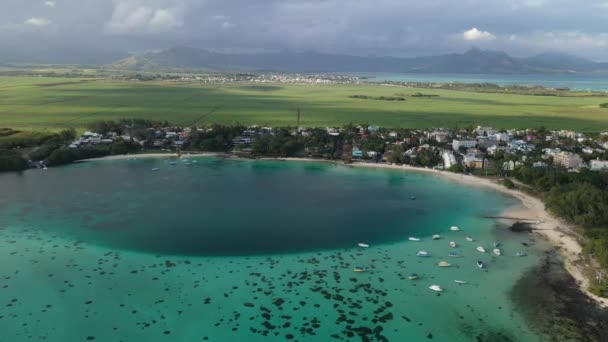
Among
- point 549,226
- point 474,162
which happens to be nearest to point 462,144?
point 474,162

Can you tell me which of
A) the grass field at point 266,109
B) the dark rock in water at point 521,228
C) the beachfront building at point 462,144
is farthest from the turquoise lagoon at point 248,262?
the grass field at point 266,109

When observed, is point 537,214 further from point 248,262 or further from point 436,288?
point 248,262

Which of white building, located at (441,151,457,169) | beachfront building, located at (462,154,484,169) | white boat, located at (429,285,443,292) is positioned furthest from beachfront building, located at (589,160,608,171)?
white boat, located at (429,285,443,292)

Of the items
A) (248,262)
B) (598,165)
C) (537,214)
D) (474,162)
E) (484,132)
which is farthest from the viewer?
(484,132)

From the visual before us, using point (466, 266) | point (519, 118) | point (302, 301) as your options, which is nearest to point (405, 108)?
point (519, 118)

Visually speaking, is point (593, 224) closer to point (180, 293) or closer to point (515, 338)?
point (515, 338)

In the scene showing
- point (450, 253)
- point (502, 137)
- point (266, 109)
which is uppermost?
point (266, 109)

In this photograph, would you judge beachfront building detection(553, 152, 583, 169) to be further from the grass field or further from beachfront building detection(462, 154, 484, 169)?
the grass field
